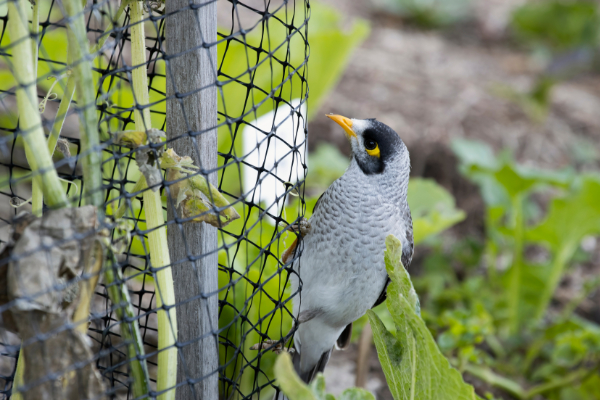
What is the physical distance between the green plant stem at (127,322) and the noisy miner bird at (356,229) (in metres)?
0.61

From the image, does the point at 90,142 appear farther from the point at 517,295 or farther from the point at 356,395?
the point at 517,295

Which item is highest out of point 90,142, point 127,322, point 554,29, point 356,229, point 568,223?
point 554,29

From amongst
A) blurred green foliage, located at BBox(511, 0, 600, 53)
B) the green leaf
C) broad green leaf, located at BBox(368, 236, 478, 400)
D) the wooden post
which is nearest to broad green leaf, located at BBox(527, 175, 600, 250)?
broad green leaf, located at BBox(368, 236, 478, 400)

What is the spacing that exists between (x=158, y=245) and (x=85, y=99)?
1.07 feet

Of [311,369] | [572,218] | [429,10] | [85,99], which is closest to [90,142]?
[85,99]

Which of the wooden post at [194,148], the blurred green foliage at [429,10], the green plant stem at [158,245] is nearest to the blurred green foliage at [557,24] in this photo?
the blurred green foliage at [429,10]

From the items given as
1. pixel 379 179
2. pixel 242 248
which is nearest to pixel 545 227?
pixel 379 179

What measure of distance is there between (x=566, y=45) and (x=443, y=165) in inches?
111

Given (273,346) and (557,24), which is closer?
(273,346)

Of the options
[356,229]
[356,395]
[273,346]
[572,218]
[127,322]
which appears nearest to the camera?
[127,322]

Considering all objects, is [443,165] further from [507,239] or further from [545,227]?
[545,227]

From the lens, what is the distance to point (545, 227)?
8.60 feet

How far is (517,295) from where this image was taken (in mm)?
2824

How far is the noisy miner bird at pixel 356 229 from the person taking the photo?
1.67m
